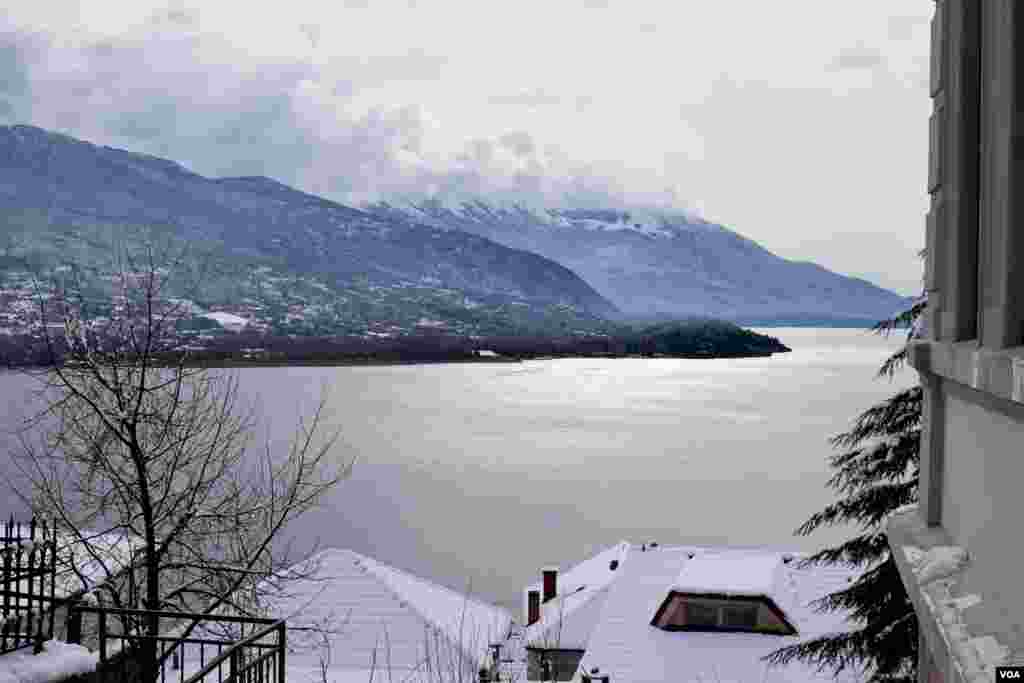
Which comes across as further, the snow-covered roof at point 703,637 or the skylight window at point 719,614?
the skylight window at point 719,614

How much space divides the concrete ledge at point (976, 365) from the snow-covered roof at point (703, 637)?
15.4 metres

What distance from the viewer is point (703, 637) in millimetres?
24359

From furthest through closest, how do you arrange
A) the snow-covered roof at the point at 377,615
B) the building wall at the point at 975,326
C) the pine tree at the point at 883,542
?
the snow-covered roof at the point at 377,615 < the pine tree at the point at 883,542 < the building wall at the point at 975,326

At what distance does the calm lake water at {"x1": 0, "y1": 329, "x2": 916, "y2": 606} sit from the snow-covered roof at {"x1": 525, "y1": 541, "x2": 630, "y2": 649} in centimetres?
358

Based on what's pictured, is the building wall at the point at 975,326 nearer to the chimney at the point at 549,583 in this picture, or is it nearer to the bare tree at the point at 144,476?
the bare tree at the point at 144,476

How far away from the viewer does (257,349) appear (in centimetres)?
17188

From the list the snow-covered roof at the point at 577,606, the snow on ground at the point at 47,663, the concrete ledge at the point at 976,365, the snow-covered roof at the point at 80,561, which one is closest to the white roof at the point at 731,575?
the snow-covered roof at the point at 577,606

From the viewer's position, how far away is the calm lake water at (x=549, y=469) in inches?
2071

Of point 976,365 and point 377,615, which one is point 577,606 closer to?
point 377,615

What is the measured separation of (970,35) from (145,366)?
10279 mm

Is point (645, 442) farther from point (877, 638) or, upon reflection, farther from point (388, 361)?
point (388, 361)

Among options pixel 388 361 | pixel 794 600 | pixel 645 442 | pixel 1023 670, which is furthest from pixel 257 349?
pixel 1023 670

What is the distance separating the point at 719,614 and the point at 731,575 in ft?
5.82

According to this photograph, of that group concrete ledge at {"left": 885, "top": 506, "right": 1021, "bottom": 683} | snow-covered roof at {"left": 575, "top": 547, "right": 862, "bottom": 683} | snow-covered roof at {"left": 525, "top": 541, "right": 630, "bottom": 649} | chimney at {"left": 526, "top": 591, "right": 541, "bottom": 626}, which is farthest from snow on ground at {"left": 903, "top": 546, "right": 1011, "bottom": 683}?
chimney at {"left": 526, "top": 591, "right": 541, "bottom": 626}
